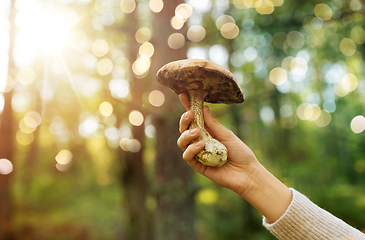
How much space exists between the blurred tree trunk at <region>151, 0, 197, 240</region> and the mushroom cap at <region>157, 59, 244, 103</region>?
1421 mm

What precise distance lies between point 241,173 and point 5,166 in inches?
328

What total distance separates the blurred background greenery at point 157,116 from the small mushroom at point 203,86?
1483 mm

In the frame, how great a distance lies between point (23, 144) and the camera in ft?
50.3

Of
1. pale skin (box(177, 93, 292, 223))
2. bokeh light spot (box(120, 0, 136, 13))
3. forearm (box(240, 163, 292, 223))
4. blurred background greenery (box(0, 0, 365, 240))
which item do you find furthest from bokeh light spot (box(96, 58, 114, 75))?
forearm (box(240, 163, 292, 223))

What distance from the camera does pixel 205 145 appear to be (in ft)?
6.64

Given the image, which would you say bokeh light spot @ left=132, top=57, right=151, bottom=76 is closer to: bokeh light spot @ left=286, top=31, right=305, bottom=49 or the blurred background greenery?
the blurred background greenery

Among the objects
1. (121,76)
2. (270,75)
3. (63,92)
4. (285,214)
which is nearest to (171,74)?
(285,214)

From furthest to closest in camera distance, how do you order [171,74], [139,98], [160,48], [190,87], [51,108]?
[51,108], [139,98], [160,48], [190,87], [171,74]

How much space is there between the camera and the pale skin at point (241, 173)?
1.96 m

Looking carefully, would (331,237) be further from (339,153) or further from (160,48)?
(339,153)

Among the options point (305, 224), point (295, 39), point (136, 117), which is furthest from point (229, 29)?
point (305, 224)

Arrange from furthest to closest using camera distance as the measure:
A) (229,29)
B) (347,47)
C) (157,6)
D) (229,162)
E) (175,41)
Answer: (347,47)
(229,29)
(157,6)
(175,41)
(229,162)

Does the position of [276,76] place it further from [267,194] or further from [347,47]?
[267,194]

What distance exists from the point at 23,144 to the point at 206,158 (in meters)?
18.2
